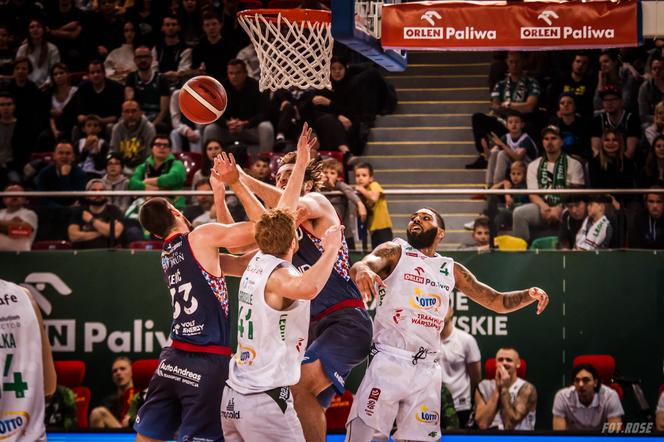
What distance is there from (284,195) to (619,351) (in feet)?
18.4

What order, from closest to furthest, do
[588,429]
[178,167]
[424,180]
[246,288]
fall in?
[246,288] < [588,429] < [178,167] < [424,180]

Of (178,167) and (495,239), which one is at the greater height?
(178,167)

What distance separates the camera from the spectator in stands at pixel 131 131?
553 inches

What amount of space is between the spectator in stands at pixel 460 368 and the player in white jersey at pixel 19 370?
5.14m

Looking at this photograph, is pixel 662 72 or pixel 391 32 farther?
pixel 662 72

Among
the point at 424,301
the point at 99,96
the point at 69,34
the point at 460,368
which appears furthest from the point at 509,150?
the point at 69,34

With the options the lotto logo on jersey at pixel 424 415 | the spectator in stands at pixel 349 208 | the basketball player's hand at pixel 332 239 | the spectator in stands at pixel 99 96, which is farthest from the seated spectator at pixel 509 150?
the basketball player's hand at pixel 332 239

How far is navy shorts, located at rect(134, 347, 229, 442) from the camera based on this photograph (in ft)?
22.9

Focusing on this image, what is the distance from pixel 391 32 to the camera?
28.8ft

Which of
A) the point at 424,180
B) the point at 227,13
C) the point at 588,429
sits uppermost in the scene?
the point at 227,13

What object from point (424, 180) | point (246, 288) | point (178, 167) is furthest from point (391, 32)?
point (424, 180)

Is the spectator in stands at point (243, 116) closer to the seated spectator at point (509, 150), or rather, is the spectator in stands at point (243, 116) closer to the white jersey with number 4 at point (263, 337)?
the seated spectator at point (509, 150)

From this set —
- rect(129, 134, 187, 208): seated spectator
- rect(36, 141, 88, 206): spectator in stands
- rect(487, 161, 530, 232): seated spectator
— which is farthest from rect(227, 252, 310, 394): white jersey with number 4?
rect(36, 141, 88, 206): spectator in stands

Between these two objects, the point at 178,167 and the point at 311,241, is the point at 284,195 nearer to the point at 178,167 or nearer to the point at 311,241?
the point at 311,241
